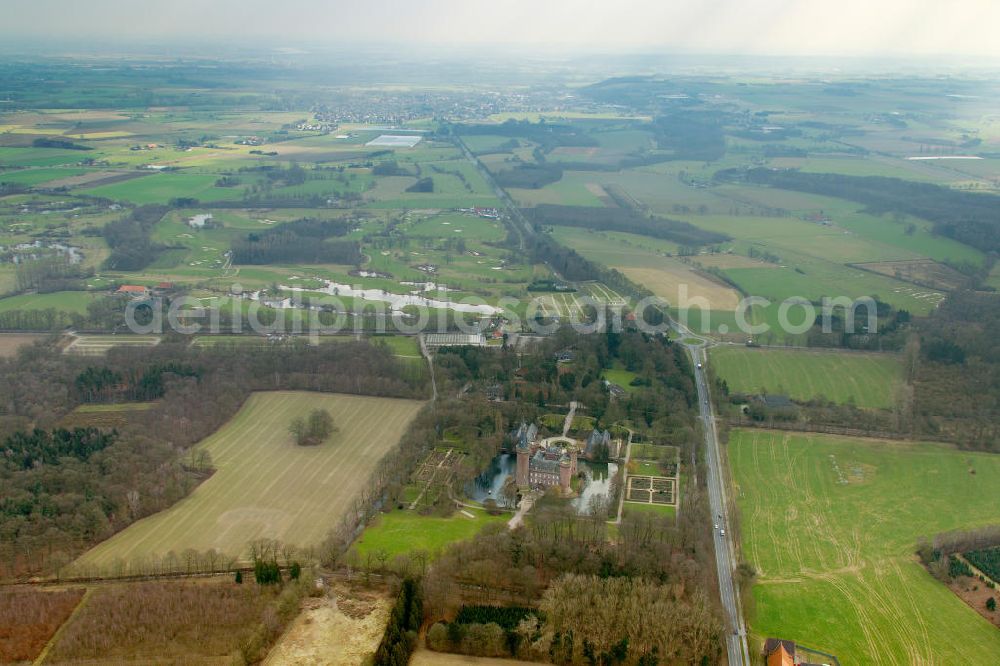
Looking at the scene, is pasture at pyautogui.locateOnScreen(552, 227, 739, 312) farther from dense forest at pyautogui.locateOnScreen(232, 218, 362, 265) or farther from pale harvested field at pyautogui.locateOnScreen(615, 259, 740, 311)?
dense forest at pyautogui.locateOnScreen(232, 218, 362, 265)

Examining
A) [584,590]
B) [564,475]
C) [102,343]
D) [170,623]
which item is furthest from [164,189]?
Answer: [584,590]

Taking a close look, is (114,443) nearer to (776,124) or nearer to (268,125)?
(268,125)

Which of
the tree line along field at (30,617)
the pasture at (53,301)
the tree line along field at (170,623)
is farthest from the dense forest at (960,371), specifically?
the pasture at (53,301)

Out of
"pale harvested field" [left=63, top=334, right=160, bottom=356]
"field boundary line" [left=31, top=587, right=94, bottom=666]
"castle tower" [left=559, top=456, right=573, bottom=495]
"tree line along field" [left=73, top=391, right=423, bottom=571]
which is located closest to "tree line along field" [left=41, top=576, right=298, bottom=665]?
"field boundary line" [left=31, top=587, right=94, bottom=666]

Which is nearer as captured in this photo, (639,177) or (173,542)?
(173,542)

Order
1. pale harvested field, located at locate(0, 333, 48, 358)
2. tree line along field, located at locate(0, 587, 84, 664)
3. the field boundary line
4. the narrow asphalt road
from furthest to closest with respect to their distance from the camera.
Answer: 1. pale harvested field, located at locate(0, 333, 48, 358)
2. the narrow asphalt road
3. tree line along field, located at locate(0, 587, 84, 664)
4. the field boundary line

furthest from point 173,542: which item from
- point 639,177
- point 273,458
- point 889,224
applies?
point 639,177

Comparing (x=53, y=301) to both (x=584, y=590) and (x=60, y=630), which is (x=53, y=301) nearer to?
(x=60, y=630)
